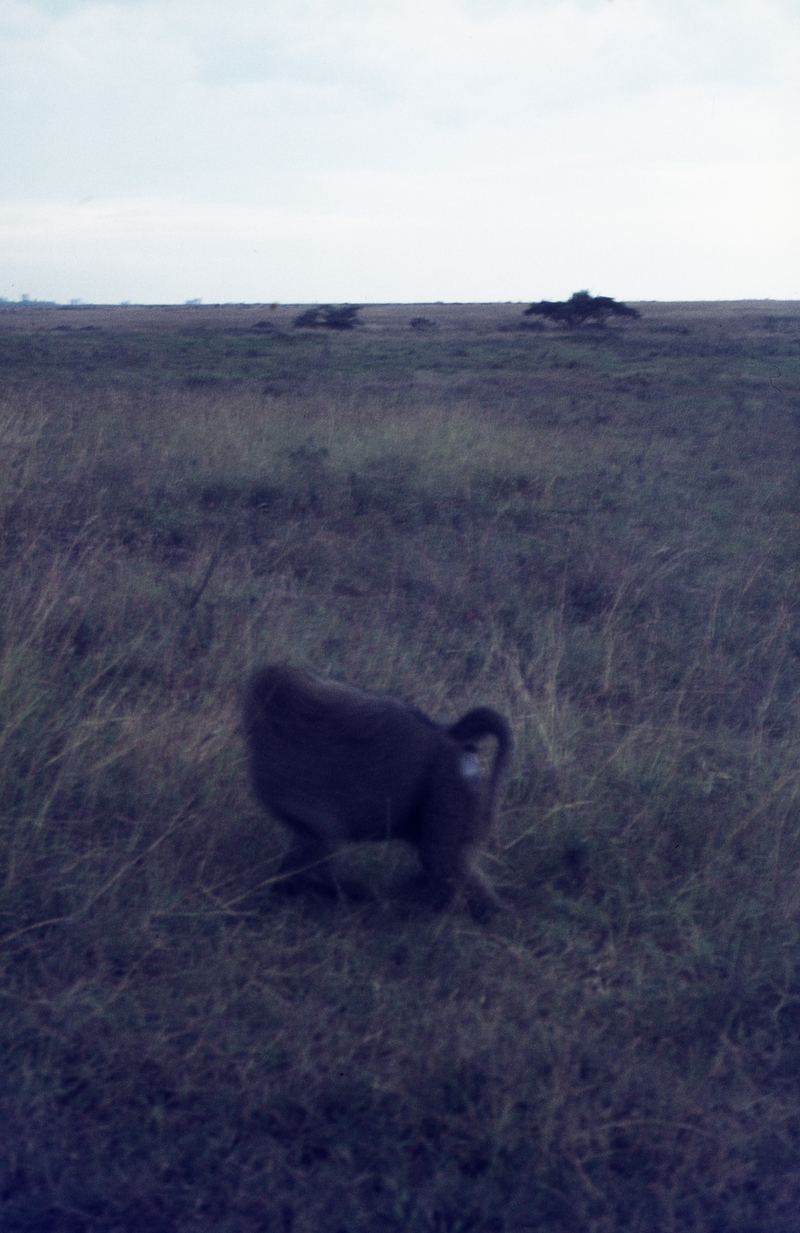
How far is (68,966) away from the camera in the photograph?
2732mm

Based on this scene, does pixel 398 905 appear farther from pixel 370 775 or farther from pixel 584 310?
pixel 584 310

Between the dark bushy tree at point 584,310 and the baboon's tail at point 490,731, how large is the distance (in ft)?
137

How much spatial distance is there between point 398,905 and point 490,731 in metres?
0.63

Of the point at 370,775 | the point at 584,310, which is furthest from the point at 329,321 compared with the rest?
the point at 370,775

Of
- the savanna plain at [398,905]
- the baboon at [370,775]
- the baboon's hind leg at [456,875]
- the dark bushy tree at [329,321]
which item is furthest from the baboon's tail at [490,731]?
the dark bushy tree at [329,321]

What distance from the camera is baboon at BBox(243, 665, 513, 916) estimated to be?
300 centimetres

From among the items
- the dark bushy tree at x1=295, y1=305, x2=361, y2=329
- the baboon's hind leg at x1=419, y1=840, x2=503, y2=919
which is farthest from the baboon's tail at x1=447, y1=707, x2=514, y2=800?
the dark bushy tree at x1=295, y1=305, x2=361, y2=329

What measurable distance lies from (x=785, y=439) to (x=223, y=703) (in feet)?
34.8

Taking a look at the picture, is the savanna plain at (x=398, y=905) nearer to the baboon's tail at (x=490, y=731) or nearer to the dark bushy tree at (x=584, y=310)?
the baboon's tail at (x=490, y=731)

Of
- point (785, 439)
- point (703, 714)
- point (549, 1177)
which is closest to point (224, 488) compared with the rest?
point (703, 714)

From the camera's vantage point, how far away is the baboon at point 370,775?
3.00m

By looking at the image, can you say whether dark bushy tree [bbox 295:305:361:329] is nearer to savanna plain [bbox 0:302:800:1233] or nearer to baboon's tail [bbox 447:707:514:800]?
savanna plain [bbox 0:302:800:1233]

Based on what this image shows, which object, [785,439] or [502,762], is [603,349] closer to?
[785,439]

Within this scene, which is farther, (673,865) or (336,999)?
(673,865)
